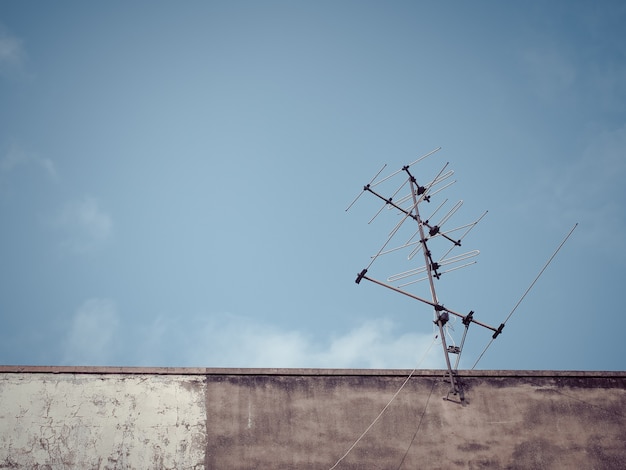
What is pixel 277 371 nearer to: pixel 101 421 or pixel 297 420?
pixel 297 420

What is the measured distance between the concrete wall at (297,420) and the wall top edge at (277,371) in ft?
0.07

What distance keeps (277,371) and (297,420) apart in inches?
34.0

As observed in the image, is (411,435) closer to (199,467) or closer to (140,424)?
(199,467)

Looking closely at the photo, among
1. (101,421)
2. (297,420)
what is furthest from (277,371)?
(101,421)

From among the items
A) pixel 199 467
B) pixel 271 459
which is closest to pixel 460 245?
pixel 271 459

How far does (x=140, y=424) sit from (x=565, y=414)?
6.96 meters

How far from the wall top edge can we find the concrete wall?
0.07 ft

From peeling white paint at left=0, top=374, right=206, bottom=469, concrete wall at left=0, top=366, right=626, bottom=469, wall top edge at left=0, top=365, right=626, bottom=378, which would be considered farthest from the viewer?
wall top edge at left=0, top=365, right=626, bottom=378

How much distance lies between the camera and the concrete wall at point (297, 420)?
30.8ft

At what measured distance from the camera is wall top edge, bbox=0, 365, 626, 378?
32.1ft

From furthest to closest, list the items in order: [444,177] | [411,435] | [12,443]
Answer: [444,177] < [411,435] < [12,443]

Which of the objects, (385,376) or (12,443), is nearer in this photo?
(12,443)

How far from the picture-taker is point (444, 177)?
39.8 ft

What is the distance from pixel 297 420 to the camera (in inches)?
385
